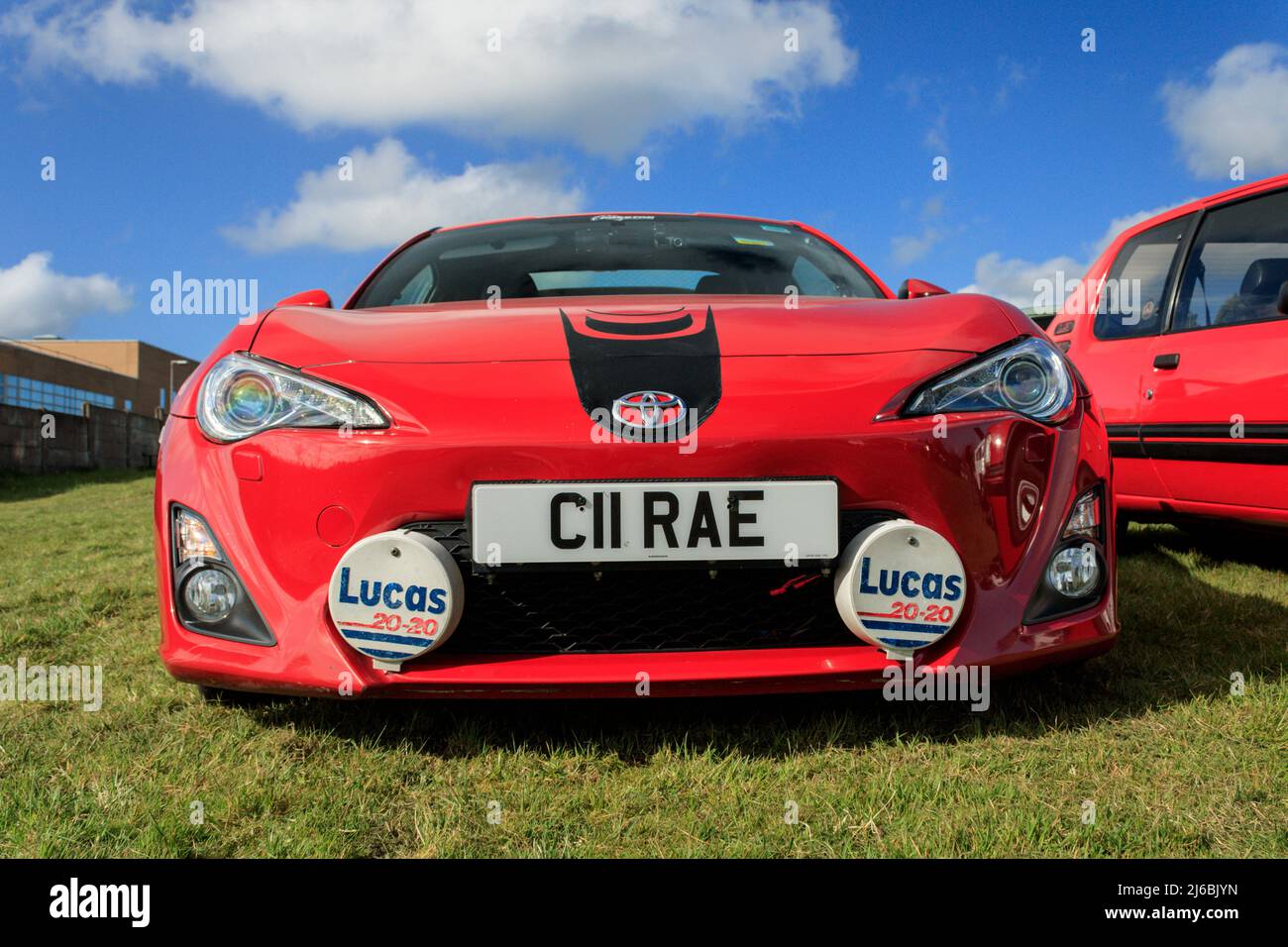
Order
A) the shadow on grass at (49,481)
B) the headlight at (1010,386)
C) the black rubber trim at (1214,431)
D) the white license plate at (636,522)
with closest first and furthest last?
the white license plate at (636,522) < the headlight at (1010,386) < the black rubber trim at (1214,431) < the shadow on grass at (49,481)

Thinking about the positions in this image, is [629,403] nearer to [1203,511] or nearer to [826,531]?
[826,531]

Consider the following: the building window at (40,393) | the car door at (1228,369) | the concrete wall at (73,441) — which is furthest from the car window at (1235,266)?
the building window at (40,393)

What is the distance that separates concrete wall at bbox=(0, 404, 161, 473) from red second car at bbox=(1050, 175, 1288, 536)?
17844 millimetres

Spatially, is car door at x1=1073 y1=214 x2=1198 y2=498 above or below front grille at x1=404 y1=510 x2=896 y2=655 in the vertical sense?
above

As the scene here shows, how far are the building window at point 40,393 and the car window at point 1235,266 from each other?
41945 millimetres

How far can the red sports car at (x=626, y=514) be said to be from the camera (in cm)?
160

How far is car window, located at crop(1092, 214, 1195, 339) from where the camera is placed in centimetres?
372

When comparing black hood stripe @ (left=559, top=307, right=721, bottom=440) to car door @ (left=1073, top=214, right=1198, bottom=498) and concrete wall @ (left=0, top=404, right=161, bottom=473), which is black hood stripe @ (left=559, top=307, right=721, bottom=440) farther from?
concrete wall @ (left=0, top=404, right=161, bottom=473)

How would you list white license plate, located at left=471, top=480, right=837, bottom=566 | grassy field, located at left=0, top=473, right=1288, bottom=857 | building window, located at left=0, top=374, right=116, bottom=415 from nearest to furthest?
grassy field, located at left=0, top=473, right=1288, bottom=857, white license plate, located at left=471, top=480, right=837, bottom=566, building window, located at left=0, top=374, right=116, bottom=415

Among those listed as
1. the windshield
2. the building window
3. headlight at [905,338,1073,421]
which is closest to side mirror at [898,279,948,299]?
the windshield

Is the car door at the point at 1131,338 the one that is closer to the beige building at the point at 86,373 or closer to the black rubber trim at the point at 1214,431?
the black rubber trim at the point at 1214,431

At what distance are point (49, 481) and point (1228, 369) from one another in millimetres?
18174
